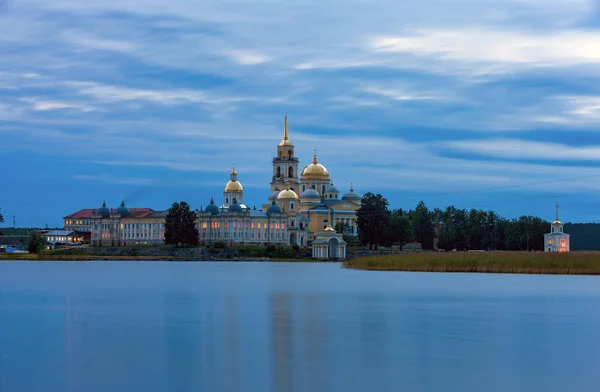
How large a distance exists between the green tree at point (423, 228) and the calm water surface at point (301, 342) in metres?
98.6

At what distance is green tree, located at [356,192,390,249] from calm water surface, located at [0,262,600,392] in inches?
3335

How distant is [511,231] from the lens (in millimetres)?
131250

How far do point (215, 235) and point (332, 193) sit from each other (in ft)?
81.4

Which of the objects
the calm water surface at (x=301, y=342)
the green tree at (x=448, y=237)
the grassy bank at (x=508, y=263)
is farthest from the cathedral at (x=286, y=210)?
the calm water surface at (x=301, y=342)

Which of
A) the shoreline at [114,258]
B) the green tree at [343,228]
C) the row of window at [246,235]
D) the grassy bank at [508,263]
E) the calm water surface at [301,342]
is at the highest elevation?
the green tree at [343,228]

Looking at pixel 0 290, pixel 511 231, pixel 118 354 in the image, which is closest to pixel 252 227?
pixel 511 231

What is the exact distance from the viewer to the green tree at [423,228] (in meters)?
146

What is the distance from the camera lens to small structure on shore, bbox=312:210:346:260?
130 m

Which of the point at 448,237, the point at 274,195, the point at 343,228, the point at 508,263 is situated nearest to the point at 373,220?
the point at 448,237

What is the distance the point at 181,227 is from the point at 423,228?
36.4 meters

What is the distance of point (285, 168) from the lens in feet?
556

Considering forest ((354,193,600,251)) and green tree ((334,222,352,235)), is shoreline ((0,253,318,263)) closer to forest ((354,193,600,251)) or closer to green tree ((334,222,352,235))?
forest ((354,193,600,251))

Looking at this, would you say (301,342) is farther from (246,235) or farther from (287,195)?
(287,195)

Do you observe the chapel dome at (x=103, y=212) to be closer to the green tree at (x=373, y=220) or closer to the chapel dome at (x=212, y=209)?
the chapel dome at (x=212, y=209)
